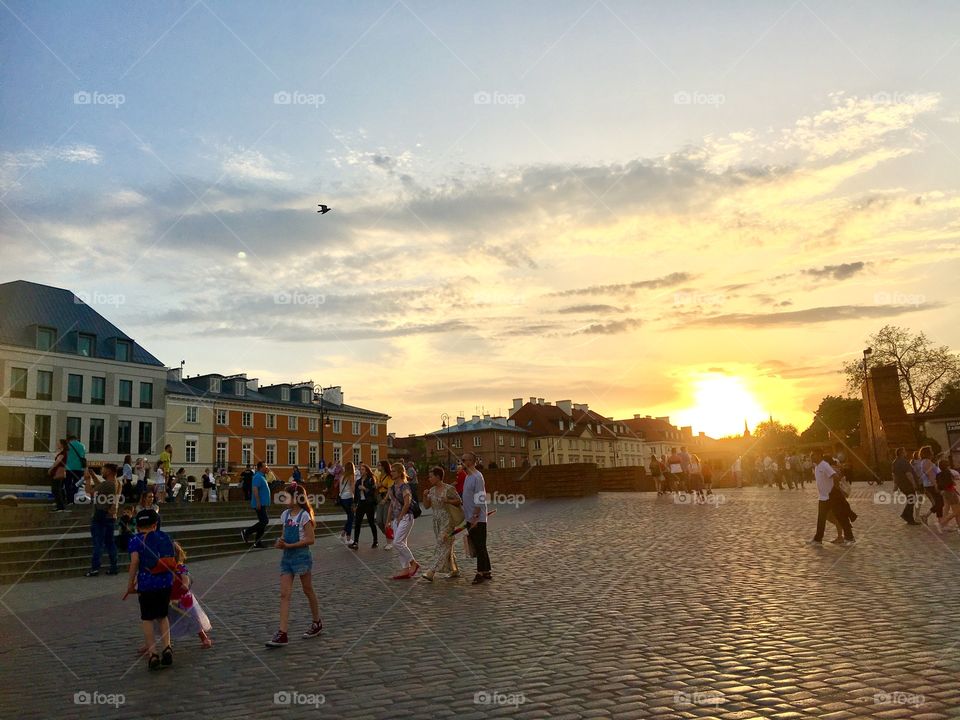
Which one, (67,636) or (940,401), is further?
(940,401)

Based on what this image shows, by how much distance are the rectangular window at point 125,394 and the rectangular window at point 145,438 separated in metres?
2.21

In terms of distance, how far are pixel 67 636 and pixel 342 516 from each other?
2248cm

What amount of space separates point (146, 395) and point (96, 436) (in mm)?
6056

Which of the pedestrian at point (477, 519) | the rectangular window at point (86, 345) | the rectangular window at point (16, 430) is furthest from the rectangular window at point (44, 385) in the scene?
the pedestrian at point (477, 519)

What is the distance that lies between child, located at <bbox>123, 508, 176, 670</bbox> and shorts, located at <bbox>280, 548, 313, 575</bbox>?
4.02 feet

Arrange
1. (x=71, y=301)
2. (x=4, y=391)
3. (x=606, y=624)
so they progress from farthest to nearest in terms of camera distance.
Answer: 1. (x=71, y=301)
2. (x=4, y=391)
3. (x=606, y=624)

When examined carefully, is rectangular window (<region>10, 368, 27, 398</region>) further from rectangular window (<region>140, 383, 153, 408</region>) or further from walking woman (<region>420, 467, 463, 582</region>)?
walking woman (<region>420, 467, 463, 582</region>)

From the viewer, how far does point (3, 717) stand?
630 centimetres

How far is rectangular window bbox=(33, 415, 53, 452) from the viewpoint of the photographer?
196 ft

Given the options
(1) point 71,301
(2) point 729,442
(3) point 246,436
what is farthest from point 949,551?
(2) point 729,442

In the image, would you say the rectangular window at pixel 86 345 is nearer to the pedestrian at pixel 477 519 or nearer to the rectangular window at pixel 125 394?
the rectangular window at pixel 125 394

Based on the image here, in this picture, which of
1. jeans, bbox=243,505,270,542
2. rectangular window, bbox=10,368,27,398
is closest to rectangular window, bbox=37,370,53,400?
rectangular window, bbox=10,368,27,398

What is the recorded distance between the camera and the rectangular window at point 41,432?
59.7 metres

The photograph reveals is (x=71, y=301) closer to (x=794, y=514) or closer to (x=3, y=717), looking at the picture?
(x=794, y=514)
